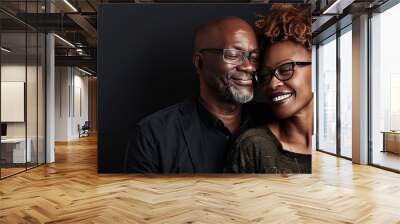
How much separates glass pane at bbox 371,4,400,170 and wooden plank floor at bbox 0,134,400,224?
67 centimetres

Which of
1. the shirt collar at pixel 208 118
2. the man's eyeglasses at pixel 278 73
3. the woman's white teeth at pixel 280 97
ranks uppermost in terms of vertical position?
the man's eyeglasses at pixel 278 73

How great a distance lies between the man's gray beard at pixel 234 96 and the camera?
6.34 metres

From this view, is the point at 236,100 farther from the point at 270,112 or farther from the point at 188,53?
the point at 188,53

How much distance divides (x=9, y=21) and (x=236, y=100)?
157 inches

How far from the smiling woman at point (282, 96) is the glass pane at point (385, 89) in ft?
6.34

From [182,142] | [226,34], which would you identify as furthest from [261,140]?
[226,34]

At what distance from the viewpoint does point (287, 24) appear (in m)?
6.55

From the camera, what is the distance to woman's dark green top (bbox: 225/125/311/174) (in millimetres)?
6441

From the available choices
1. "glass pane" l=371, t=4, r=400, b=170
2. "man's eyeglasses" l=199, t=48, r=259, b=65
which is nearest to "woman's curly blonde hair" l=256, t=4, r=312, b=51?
"man's eyeglasses" l=199, t=48, r=259, b=65

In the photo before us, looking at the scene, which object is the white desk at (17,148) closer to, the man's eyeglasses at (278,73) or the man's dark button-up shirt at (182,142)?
the man's dark button-up shirt at (182,142)

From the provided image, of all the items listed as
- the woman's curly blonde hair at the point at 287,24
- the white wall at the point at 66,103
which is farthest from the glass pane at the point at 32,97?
the white wall at the point at 66,103

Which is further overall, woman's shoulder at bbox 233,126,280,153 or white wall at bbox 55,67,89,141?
white wall at bbox 55,67,89,141

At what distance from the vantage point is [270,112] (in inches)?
257

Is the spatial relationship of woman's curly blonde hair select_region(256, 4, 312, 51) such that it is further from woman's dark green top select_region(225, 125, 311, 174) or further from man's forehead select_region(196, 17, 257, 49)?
woman's dark green top select_region(225, 125, 311, 174)
